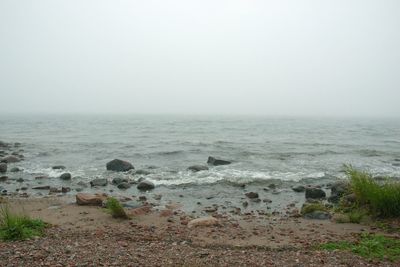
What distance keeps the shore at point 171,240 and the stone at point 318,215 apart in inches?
16.0

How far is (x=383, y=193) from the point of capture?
31.5ft

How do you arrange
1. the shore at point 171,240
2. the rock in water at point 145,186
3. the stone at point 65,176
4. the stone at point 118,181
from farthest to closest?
1. the stone at point 65,176
2. the stone at point 118,181
3. the rock in water at point 145,186
4. the shore at point 171,240

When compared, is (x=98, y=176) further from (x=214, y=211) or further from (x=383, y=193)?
(x=383, y=193)

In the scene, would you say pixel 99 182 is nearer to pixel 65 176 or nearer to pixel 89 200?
pixel 65 176

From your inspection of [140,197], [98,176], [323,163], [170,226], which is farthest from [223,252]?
[323,163]

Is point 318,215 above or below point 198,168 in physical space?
above

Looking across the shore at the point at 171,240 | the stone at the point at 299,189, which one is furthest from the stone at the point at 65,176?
the stone at the point at 299,189

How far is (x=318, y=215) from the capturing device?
10.7m

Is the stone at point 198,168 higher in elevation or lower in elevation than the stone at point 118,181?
higher

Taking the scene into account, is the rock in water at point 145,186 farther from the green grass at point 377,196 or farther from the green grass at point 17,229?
the green grass at point 377,196

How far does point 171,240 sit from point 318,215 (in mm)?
5661

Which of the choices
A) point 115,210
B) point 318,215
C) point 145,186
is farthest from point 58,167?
point 318,215

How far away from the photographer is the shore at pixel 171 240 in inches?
234

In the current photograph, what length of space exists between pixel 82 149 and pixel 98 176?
13.0 m
